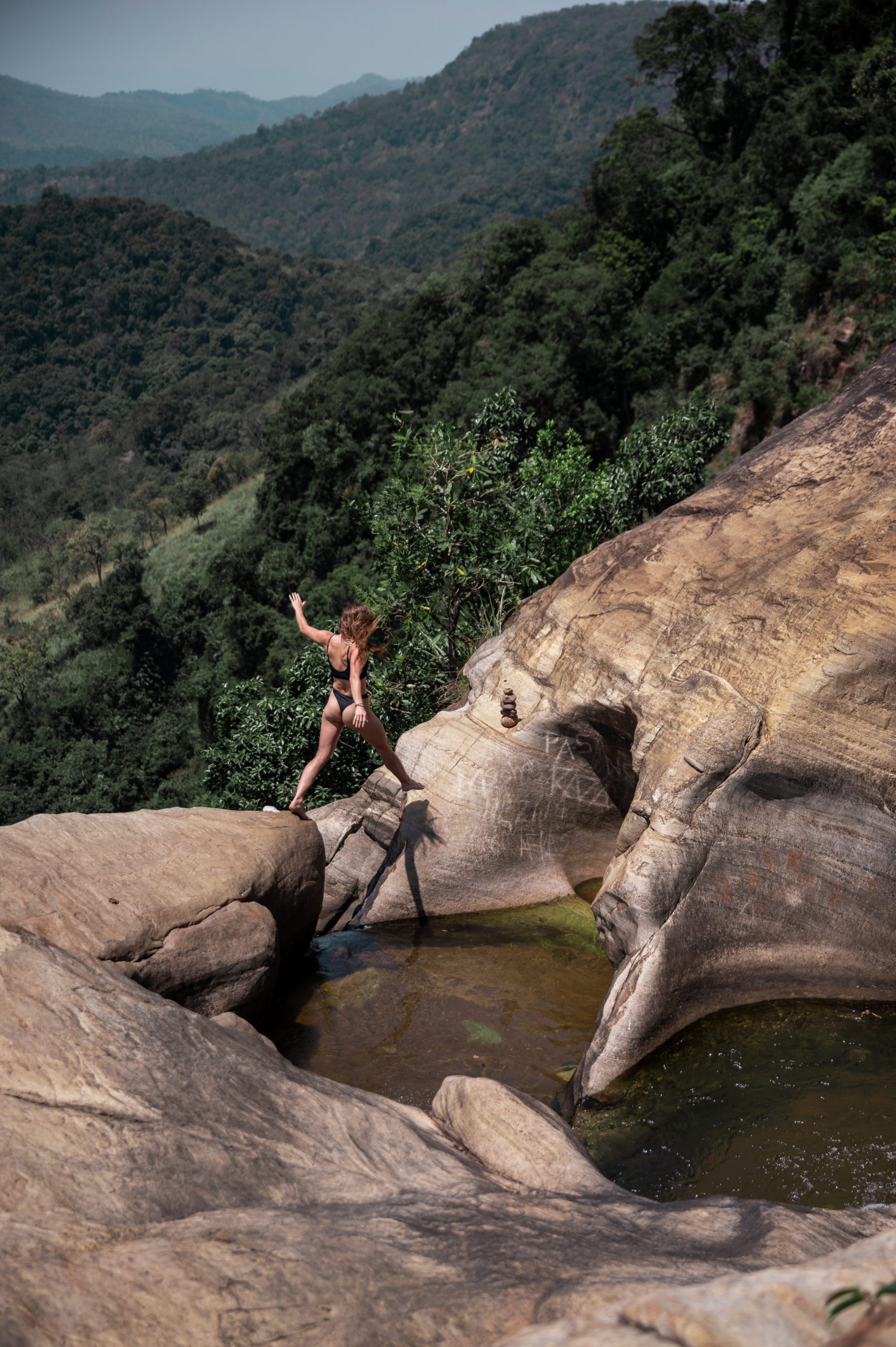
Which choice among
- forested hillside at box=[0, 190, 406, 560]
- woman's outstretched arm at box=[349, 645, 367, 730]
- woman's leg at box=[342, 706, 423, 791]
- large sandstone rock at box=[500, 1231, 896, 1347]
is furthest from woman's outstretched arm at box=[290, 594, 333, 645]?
forested hillside at box=[0, 190, 406, 560]

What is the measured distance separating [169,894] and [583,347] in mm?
36199

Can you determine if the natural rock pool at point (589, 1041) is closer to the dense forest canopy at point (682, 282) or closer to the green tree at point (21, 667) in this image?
the dense forest canopy at point (682, 282)

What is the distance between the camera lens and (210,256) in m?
114

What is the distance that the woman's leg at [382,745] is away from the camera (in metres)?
8.32

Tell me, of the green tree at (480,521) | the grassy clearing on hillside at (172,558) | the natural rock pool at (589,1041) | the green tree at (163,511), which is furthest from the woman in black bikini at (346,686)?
the green tree at (163,511)

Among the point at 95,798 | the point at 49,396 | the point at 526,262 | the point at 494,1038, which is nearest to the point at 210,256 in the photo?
the point at 49,396

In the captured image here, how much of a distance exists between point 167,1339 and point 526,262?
1954 inches

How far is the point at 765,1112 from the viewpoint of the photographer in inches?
246

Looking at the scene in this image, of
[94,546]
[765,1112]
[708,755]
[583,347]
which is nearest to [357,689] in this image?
[708,755]

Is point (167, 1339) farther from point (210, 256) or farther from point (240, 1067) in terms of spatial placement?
point (210, 256)

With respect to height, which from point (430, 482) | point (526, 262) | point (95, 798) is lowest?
point (95, 798)

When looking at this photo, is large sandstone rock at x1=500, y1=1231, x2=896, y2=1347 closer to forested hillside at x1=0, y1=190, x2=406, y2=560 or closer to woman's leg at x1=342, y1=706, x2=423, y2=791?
woman's leg at x1=342, y1=706, x2=423, y2=791

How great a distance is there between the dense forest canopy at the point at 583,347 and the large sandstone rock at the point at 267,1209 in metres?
22.7

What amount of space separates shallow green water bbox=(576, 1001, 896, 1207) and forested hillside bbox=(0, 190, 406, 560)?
247 ft
